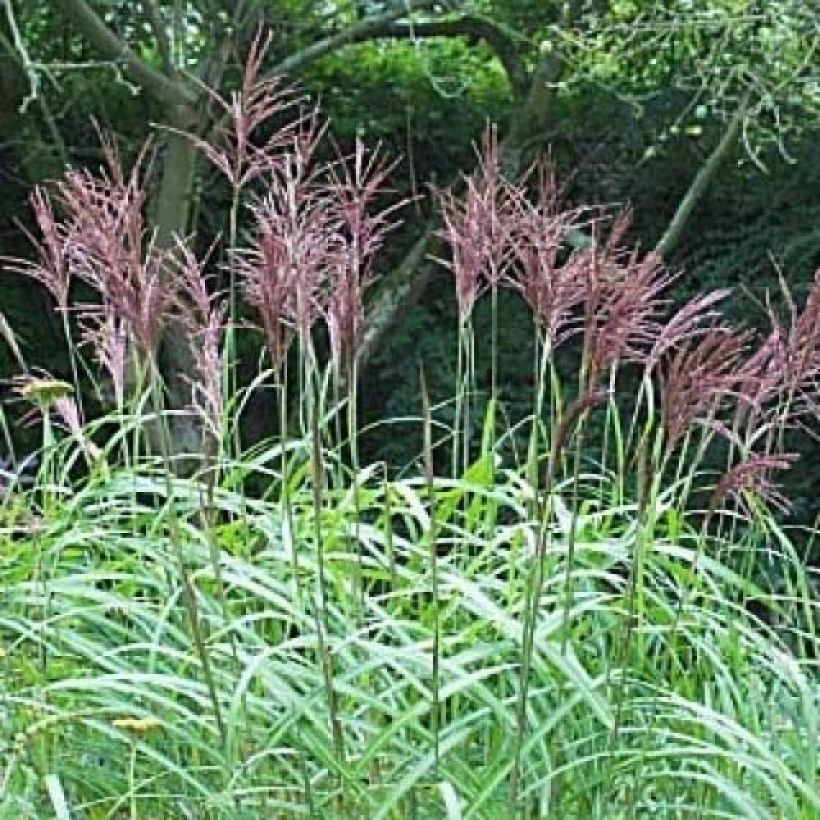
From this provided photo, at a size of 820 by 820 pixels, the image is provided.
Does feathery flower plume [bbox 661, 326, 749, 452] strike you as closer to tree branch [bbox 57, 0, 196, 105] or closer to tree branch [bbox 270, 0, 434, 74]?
tree branch [bbox 57, 0, 196, 105]

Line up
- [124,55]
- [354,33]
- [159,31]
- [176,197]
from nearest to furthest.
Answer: [124,55]
[159,31]
[176,197]
[354,33]

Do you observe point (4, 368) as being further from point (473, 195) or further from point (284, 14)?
point (473, 195)

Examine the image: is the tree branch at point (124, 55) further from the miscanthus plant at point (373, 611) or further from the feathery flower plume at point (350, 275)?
the feathery flower plume at point (350, 275)

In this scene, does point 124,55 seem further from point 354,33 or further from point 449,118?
point 449,118

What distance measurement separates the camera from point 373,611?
2.15 metres

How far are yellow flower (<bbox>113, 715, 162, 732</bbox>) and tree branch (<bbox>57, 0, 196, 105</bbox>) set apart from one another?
435 cm

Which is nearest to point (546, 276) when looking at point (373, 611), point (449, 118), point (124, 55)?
point (373, 611)

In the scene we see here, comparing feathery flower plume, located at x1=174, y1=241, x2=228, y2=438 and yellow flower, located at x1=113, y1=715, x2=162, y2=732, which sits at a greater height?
feathery flower plume, located at x1=174, y1=241, x2=228, y2=438

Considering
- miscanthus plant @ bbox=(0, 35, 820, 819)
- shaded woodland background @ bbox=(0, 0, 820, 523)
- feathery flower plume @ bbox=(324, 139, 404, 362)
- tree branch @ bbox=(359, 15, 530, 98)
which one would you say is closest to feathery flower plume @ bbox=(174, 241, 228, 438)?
miscanthus plant @ bbox=(0, 35, 820, 819)

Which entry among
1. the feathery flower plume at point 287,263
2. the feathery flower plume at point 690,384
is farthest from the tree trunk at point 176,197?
the feathery flower plume at point 690,384

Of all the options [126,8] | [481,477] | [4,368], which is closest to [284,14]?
[126,8]

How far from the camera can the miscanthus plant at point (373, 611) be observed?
71.3 inches

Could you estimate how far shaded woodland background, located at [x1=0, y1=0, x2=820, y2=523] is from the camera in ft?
20.1

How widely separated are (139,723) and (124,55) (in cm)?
443
